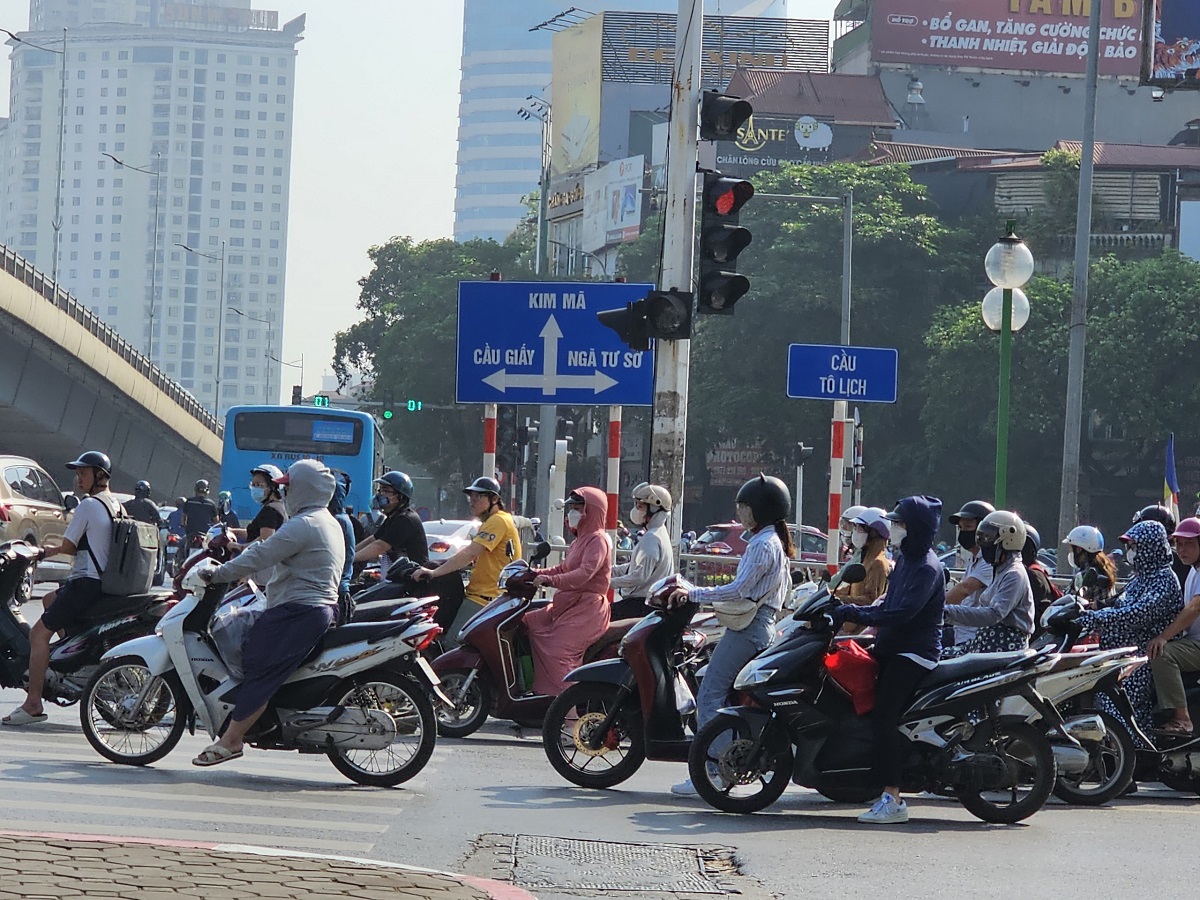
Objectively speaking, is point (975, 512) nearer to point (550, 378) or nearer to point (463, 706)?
point (463, 706)

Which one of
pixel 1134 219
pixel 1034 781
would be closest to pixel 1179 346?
pixel 1134 219

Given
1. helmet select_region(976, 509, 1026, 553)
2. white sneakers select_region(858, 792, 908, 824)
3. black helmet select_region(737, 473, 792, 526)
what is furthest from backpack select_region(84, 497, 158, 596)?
helmet select_region(976, 509, 1026, 553)

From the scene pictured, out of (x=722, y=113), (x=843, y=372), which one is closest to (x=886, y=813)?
(x=722, y=113)

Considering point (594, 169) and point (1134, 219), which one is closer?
point (1134, 219)

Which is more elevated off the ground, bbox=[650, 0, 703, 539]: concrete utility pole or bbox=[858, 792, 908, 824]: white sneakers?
bbox=[650, 0, 703, 539]: concrete utility pole

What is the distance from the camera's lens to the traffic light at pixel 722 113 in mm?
13031

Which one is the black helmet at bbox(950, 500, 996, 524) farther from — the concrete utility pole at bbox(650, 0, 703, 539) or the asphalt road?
Answer: the concrete utility pole at bbox(650, 0, 703, 539)

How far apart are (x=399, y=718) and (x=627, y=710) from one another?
1220 mm

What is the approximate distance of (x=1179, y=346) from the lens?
47031 millimetres

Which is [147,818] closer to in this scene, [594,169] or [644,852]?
[644,852]

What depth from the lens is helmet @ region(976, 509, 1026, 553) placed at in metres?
9.98

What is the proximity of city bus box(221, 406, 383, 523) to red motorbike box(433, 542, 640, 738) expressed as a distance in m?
18.5

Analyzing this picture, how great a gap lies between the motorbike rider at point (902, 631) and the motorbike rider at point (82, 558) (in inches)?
166

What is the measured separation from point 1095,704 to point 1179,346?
3910 centimetres
